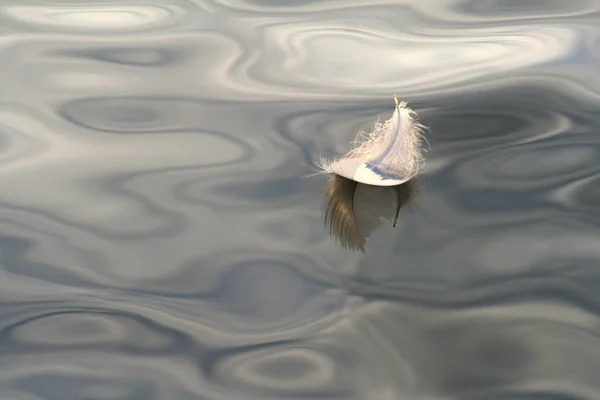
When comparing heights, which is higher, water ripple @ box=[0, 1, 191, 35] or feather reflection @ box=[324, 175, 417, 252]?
water ripple @ box=[0, 1, 191, 35]

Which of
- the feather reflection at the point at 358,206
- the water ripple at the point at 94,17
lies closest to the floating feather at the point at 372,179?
the feather reflection at the point at 358,206

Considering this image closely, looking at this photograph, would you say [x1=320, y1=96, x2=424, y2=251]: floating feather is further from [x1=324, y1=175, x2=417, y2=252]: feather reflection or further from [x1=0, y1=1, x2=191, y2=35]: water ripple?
[x1=0, y1=1, x2=191, y2=35]: water ripple

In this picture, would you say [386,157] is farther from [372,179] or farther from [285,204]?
[285,204]

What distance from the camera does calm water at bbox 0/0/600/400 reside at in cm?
83

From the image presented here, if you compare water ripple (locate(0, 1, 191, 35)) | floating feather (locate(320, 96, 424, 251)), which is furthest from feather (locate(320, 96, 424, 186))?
water ripple (locate(0, 1, 191, 35))

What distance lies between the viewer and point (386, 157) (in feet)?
3.46

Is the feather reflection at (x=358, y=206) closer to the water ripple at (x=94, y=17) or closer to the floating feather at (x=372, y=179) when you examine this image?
the floating feather at (x=372, y=179)

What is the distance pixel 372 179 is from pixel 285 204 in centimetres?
13

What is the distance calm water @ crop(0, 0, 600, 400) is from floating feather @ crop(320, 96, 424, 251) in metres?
0.02

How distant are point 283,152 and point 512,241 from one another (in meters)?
0.36

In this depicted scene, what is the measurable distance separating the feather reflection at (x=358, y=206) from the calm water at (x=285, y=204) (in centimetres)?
2

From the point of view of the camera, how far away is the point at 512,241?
964 millimetres

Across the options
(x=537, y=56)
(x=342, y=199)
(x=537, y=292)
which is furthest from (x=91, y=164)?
(x=537, y=56)

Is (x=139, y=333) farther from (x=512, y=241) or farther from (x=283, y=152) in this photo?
(x=512, y=241)
